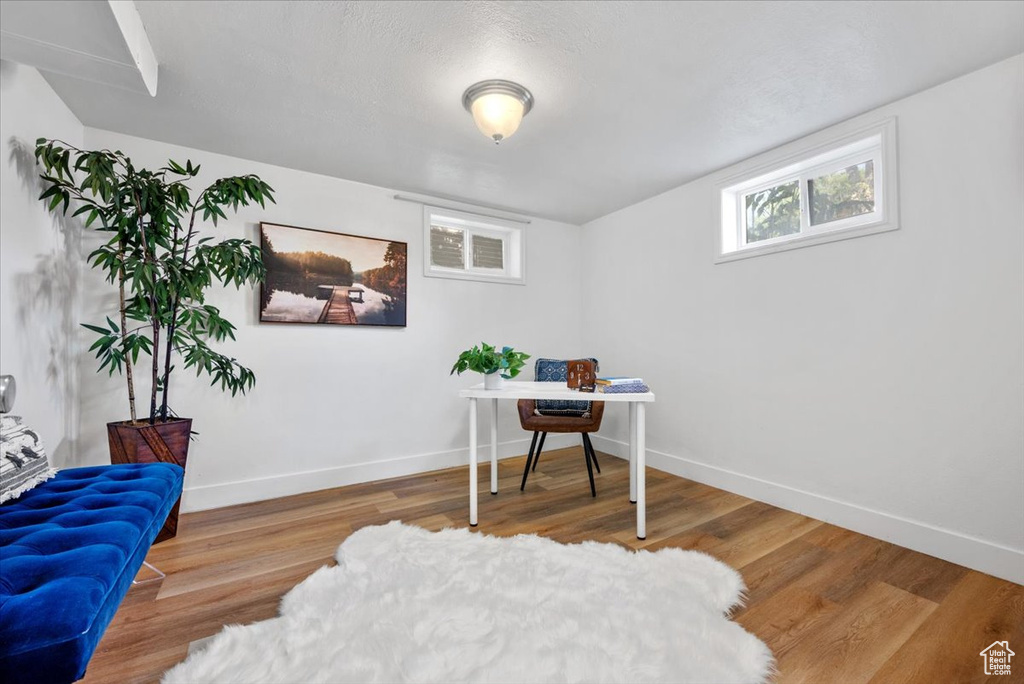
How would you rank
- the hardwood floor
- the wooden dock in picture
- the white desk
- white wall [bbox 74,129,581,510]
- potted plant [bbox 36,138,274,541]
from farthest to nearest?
the wooden dock in picture, white wall [bbox 74,129,581,510], the white desk, potted plant [bbox 36,138,274,541], the hardwood floor

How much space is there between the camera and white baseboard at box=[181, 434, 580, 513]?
110 inches

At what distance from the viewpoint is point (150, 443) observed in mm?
2213

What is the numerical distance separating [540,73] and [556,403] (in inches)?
85.4

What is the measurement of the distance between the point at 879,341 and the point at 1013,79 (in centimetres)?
129

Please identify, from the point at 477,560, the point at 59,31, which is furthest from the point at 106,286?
the point at 477,560

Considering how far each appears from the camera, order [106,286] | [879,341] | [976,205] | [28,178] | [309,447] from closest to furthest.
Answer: [28,178] → [976,205] → [879,341] → [106,286] → [309,447]

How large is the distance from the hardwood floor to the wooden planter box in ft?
1.57

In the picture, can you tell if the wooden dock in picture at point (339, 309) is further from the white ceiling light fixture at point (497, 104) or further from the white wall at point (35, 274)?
the white ceiling light fixture at point (497, 104)

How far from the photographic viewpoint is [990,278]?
2012 mm

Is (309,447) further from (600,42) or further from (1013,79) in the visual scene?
(1013,79)

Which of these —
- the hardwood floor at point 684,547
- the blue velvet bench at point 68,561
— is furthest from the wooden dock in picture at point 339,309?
the blue velvet bench at point 68,561

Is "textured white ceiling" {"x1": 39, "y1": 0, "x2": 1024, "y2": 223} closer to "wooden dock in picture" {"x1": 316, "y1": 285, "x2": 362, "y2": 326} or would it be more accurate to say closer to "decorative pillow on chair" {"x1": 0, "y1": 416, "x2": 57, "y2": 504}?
"wooden dock in picture" {"x1": 316, "y1": 285, "x2": 362, "y2": 326}

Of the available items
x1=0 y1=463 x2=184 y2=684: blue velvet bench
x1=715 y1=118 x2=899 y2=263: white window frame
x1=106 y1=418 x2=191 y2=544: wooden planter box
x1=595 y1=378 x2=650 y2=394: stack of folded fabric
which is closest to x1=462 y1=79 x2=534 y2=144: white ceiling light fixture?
x1=595 y1=378 x2=650 y2=394: stack of folded fabric

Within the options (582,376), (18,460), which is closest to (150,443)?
(18,460)
